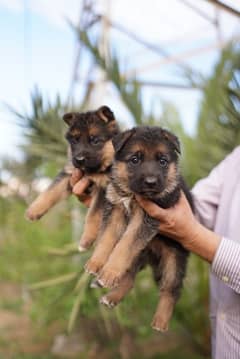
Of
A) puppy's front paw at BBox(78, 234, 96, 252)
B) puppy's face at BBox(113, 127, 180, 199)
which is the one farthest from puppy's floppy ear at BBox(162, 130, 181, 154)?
puppy's front paw at BBox(78, 234, 96, 252)

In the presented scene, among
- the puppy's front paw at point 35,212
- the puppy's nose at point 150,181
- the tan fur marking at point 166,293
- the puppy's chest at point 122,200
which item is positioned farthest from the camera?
the puppy's front paw at point 35,212

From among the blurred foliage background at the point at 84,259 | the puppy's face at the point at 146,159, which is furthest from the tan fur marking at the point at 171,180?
the blurred foliage background at the point at 84,259

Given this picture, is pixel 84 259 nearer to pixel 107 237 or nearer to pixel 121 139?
pixel 107 237

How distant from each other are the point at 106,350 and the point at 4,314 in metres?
2.89

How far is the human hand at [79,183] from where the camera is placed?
8.36ft

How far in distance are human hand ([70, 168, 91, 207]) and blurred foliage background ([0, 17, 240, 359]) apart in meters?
1.41

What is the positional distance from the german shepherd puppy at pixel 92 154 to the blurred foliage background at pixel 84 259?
1.34 meters

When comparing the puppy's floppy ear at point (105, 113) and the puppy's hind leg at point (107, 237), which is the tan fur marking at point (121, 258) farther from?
the puppy's floppy ear at point (105, 113)

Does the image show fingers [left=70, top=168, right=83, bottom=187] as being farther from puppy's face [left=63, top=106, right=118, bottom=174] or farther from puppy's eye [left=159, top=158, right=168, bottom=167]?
puppy's eye [left=159, top=158, right=168, bottom=167]

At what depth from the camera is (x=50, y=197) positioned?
2.71 meters

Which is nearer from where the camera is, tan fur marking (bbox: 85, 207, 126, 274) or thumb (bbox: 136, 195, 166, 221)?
thumb (bbox: 136, 195, 166, 221)

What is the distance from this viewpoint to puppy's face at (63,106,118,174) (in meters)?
2.54

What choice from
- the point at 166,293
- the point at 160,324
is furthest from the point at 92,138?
the point at 160,324

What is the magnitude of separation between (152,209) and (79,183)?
54 centimetres
